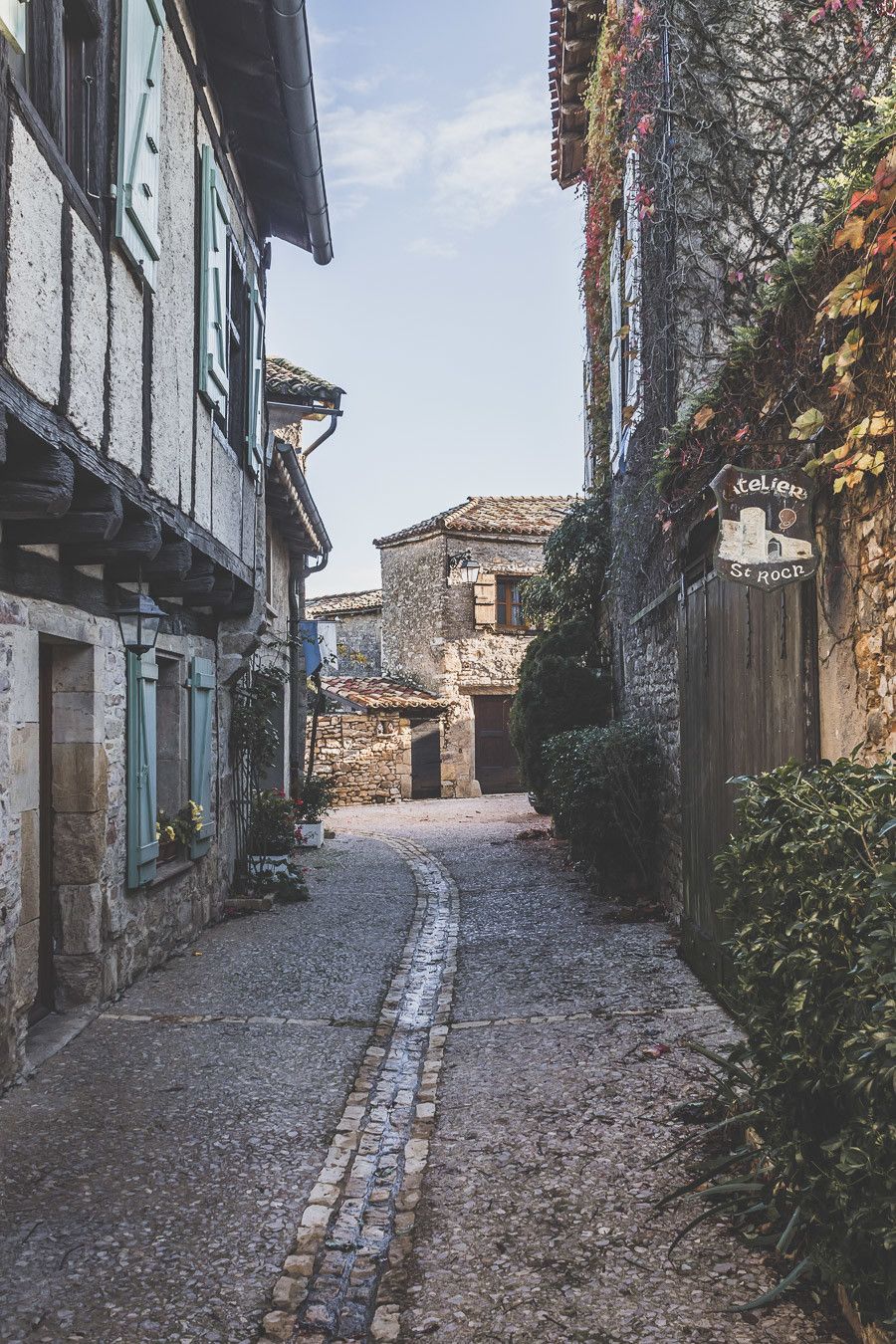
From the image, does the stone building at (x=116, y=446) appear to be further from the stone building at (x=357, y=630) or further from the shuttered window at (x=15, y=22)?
the stone building at (x=357, y=630)

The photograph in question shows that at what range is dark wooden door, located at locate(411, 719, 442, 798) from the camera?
21.0m

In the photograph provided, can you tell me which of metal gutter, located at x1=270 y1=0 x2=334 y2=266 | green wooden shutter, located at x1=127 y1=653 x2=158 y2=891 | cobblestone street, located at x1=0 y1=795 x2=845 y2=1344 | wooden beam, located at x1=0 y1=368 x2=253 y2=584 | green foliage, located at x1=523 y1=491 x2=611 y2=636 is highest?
metal gutter, located at x1=270 y1=0 x2=334 y2=266

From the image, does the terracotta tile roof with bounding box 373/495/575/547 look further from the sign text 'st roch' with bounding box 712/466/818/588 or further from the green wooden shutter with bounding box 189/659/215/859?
the sign text 'st roch' with bounding box 712/466/818/588

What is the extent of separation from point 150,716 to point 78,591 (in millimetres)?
1123

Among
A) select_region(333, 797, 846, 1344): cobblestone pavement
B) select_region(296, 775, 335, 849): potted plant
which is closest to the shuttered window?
select_region(333, 797, 846, 1344): cobblestone pavement

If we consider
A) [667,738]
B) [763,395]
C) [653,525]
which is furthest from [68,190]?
[667,738]

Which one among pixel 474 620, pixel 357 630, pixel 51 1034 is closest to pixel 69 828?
pixel 51 1034

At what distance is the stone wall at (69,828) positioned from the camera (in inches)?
157

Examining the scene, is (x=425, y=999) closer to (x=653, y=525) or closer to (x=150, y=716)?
(x=150, y=716)

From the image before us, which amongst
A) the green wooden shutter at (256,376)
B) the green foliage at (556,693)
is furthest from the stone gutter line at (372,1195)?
the green foliage at (556,693)

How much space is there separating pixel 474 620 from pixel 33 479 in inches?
742

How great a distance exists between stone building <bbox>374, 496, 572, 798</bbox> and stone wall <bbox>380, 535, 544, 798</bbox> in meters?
0.02

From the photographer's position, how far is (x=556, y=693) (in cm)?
1173

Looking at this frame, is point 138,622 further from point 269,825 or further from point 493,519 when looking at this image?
point 493,519
